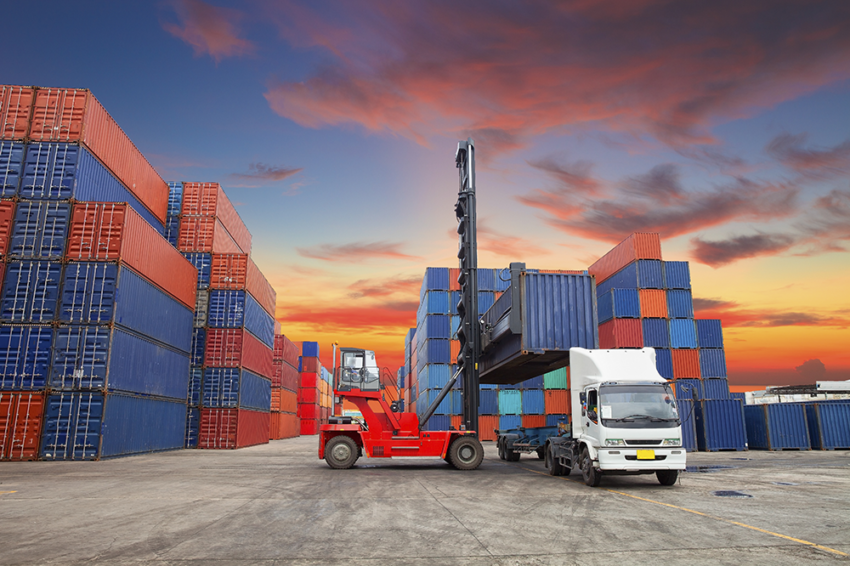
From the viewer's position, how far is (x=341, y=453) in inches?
729

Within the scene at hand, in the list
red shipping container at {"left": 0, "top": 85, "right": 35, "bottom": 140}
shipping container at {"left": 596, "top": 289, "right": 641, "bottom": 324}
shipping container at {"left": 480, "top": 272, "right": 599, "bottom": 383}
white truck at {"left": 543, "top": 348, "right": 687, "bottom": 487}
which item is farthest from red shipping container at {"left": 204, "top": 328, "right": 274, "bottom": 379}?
white truck at {"left": 543, "top": 348, "right": 687, "bottom": 487}

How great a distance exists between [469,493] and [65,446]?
17.2 meters

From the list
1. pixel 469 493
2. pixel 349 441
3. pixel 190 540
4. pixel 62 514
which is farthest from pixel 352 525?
pixel 349 441

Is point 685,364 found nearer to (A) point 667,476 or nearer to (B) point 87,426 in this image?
(A) point 667,476

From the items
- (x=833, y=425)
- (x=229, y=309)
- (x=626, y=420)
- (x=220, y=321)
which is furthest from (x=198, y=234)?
(x=833, y=425)

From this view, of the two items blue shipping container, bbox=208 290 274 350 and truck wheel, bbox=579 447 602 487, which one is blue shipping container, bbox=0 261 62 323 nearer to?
blue shipping container, bbox=208 290 274 350

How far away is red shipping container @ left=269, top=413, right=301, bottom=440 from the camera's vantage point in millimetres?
53625

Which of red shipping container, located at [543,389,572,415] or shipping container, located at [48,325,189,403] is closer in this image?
shipping container, located at [48,325,189,403]

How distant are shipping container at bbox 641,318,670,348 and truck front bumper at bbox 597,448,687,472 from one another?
21309mm

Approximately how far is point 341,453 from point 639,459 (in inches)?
390

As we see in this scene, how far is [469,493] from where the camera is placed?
12.3m

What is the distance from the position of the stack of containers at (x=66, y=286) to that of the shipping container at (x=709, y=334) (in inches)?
1227

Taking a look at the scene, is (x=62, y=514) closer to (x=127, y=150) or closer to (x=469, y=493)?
(x=469, y=493)

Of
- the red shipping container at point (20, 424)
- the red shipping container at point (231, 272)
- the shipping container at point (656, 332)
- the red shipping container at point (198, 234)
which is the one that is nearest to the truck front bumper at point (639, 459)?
the red shipping container at point (20, 424)
